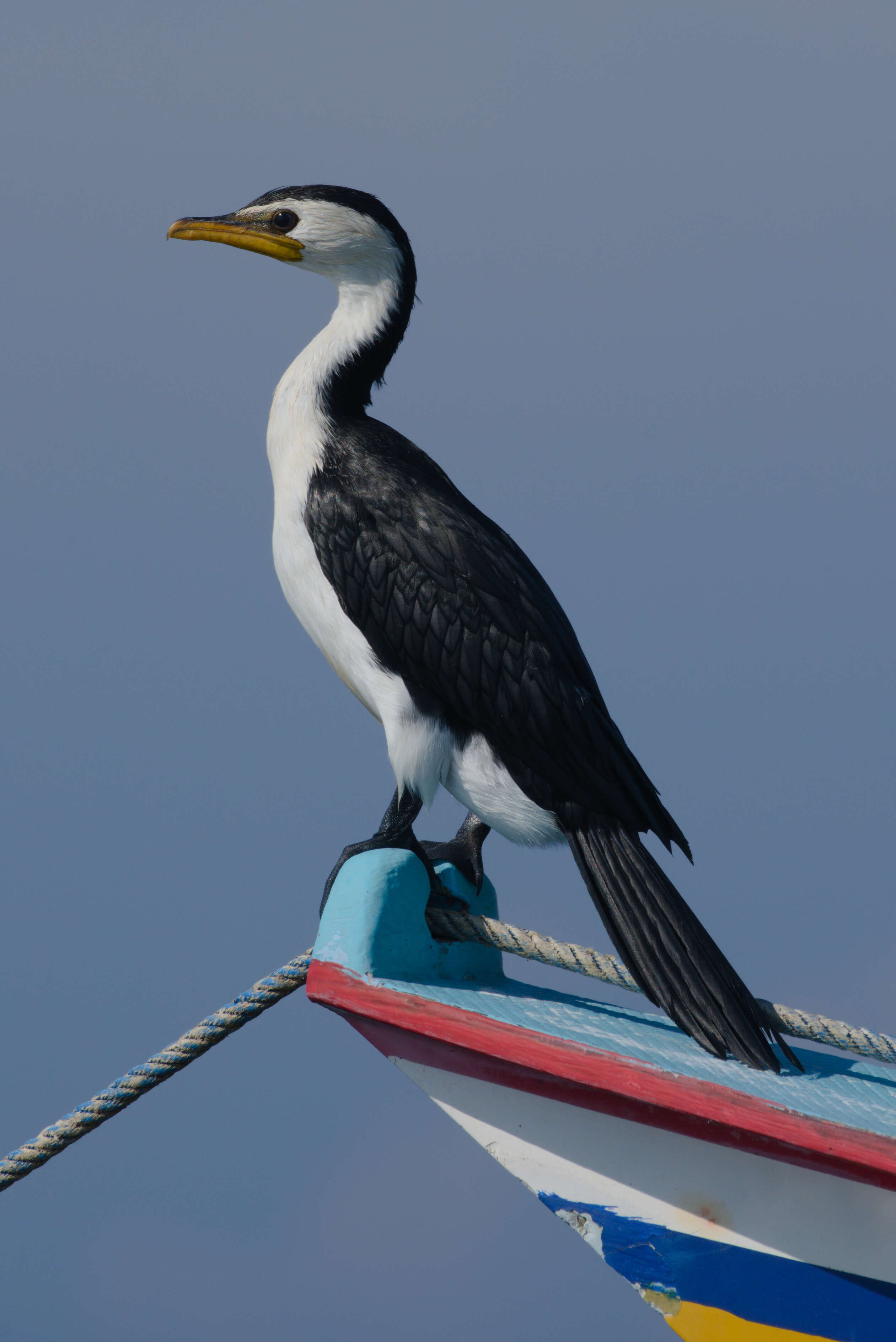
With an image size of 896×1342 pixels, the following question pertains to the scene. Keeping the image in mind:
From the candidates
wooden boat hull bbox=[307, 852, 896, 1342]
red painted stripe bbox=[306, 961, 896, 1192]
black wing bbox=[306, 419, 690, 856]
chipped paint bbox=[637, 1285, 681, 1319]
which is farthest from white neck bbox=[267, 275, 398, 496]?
chipped paint bbox=[637, 1285, 681, 1319]

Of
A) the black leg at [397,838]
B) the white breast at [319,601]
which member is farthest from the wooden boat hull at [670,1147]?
the white breast at [319,601]

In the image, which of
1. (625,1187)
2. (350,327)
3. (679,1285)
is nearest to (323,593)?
(350,327)

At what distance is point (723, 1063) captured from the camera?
8.47 ft

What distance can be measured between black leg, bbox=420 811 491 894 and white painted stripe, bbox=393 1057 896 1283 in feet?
2.06

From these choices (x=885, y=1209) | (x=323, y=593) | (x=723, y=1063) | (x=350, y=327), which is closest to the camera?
(x=885, y=1209)

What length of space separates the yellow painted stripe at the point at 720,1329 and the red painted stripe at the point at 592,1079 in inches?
13.9

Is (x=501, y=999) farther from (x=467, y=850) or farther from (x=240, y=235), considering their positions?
(x=240, y=235)

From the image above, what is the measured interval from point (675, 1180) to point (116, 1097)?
1.18 metres

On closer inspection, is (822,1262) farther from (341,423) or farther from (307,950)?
(341,423)

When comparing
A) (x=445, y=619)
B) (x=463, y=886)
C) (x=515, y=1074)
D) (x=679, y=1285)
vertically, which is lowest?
(x=679, y=1285)

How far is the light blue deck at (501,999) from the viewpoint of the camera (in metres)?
2.49

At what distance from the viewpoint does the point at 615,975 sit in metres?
2.68

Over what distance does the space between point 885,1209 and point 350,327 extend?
235 centimetres

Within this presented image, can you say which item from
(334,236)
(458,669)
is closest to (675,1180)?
(458,669)
